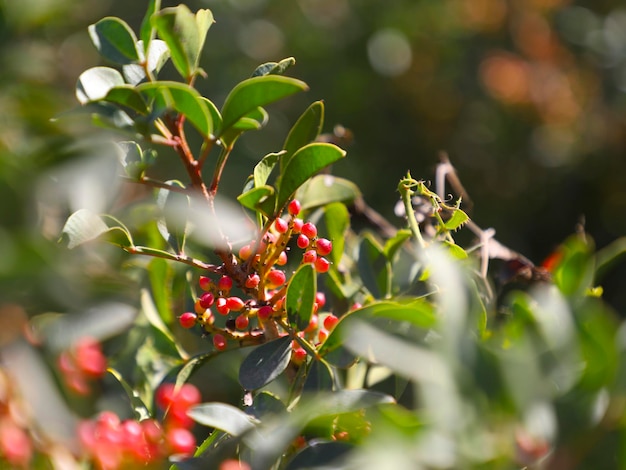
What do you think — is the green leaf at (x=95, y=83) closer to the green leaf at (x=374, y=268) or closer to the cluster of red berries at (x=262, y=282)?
the cluster of red berries at (x=262, y=282)

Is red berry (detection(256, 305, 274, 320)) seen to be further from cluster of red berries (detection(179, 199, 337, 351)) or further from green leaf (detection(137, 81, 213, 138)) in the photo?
green leaf (detection(137, 81, 213, 138))

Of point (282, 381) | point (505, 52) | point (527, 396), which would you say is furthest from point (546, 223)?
point (527, 396)

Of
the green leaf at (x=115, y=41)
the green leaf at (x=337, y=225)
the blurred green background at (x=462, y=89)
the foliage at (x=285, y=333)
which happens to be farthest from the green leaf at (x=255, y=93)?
the blurred green background at (x=462, y=89)

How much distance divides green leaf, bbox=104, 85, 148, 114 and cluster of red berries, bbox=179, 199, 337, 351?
14 centimetres

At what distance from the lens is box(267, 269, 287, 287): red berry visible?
28.3 inches

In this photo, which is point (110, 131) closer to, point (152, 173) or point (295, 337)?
point (295, 337)

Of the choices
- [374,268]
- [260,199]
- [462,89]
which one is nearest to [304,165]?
[260,199]

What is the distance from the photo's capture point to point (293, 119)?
265 centimetres

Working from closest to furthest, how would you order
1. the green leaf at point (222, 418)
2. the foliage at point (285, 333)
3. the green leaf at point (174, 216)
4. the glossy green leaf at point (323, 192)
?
1. the foliage at point (285, 333)
2. the green leaf at point (222, 418)
3. the green leaf at point (174, 216)
4. the glossy green leaf at point (323, 192)

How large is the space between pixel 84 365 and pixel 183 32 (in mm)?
347

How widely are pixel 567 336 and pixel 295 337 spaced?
0.87 ft

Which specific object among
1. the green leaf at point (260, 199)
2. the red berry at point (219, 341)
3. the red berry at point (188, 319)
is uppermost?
the green leaf at point (260, 199)

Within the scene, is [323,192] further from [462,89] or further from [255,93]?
[462,89]

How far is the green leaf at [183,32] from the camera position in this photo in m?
0.61
